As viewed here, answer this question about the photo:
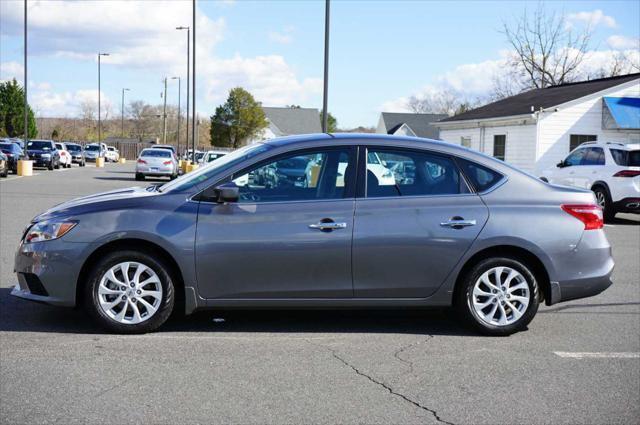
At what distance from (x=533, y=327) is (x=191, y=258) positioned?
315 cm

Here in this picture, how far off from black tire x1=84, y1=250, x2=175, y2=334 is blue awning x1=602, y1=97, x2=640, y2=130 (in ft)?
Answer: 77.2

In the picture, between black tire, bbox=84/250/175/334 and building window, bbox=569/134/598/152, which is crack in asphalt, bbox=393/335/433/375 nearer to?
black tire, bbox=84/250/175/334

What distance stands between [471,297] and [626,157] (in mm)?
12589

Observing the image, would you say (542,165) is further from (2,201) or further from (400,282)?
(400,282)

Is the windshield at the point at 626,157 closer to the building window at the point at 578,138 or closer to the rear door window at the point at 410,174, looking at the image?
the building window at the point at 578,138

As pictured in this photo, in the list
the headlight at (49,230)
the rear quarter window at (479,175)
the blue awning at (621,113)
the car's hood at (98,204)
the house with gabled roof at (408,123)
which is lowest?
the headlight at (49,230)

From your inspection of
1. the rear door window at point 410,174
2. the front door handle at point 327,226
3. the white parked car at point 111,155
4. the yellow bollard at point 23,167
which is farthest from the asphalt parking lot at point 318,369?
the white parked car at point 111,155

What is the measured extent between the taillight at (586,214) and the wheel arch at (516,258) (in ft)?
1.69

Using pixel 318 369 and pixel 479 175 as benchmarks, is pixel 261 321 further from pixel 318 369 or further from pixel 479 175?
pixel 479 175

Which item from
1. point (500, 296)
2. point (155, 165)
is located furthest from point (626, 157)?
point (155, 165)

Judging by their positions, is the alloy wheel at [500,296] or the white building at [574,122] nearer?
the alloy wheel at [500,296]

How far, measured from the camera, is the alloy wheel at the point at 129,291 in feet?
19.8

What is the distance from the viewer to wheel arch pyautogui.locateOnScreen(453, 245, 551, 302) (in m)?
6.39

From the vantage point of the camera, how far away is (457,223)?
629 centimetres
